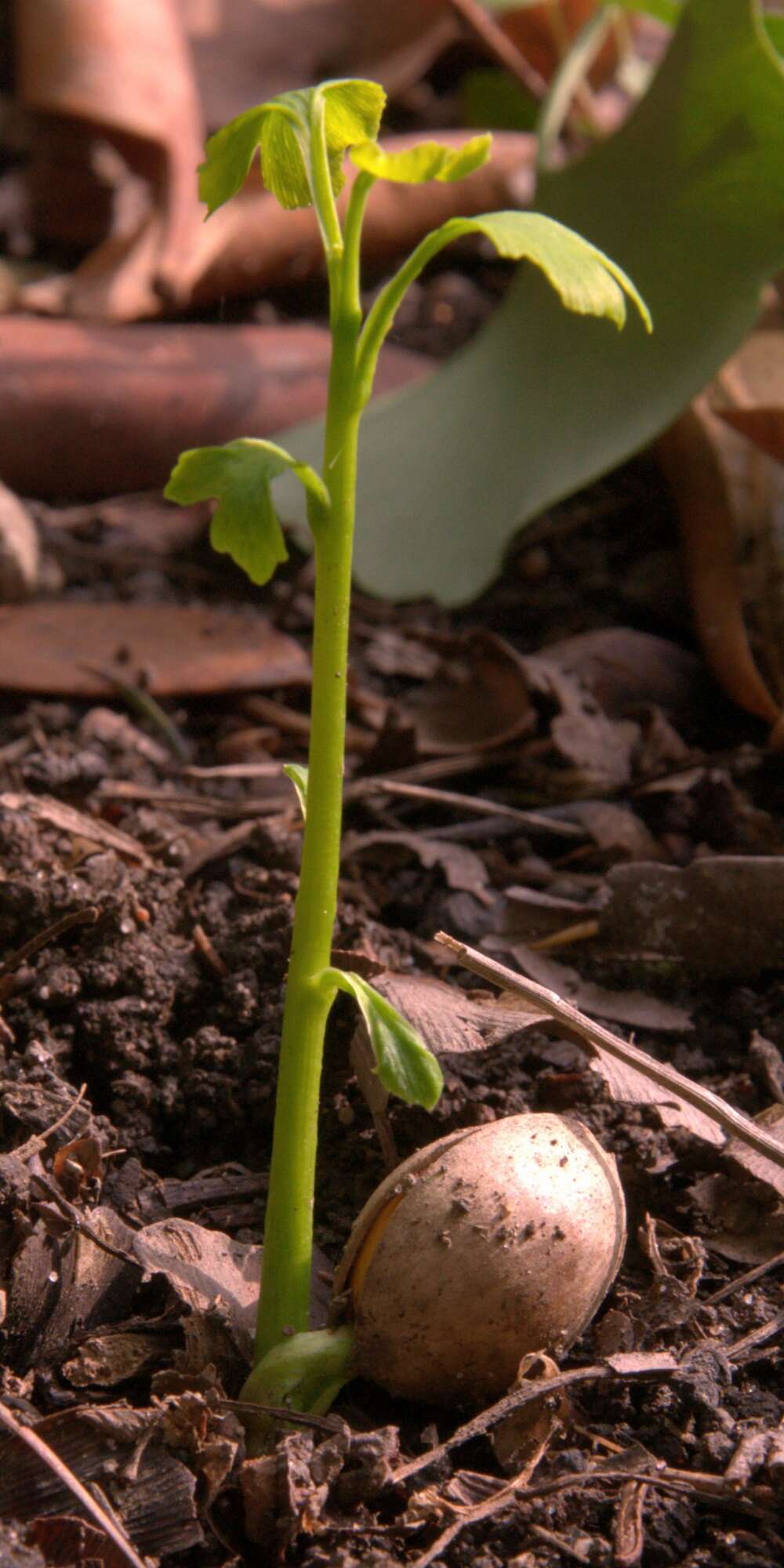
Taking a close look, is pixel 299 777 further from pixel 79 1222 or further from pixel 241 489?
pixel 79 1222

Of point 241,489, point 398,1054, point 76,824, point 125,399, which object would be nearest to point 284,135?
point 241,489

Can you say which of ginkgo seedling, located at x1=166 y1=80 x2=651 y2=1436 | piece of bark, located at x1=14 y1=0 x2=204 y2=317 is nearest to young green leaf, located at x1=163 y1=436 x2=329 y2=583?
ginkgo seedling, located at x1=166 y1=80 x2=651 y2=1436

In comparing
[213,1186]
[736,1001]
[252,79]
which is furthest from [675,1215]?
[252,79]

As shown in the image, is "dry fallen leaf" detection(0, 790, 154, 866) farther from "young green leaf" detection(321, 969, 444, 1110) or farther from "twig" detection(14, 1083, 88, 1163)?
"young green leaf" detection(321, 969, 444, 1110)

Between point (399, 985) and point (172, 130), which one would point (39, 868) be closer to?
point (399, 985)

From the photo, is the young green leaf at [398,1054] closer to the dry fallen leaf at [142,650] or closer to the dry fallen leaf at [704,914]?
the dry fallen leaf at [704,914]
